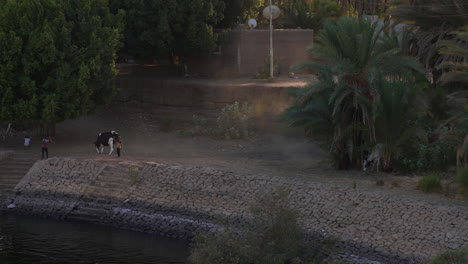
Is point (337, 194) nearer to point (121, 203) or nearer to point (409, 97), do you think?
point (409, 97)

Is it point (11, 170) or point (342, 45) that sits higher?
point (342, 45)

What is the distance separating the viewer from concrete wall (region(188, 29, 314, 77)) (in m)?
40.6

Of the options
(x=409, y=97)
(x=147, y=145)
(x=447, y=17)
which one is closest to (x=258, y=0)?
(x=147, y=145)

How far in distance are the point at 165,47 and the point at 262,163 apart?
11004 mm

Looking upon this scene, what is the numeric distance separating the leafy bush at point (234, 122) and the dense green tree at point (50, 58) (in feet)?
17.2

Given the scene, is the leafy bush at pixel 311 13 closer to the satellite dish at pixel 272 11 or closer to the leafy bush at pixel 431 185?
the satellite dish at pixel 272 11

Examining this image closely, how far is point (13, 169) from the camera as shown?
30875 millimetres

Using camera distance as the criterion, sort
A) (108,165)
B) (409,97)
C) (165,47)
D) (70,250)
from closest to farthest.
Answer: (70,250) < (409,97) < (108,165) < (165,47)

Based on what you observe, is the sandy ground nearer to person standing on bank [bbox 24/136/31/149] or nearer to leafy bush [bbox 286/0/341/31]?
person standing on bank [bbox 24/136/31/149]

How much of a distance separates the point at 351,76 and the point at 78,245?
32.7 ft

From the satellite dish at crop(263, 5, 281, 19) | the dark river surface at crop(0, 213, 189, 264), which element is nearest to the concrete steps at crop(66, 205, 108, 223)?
the dark river surface at crop(0, 213, 189, 264)

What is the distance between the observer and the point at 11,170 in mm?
30875

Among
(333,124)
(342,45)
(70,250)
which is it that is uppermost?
(342,45)

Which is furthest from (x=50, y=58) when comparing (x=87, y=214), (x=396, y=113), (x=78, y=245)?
(x=396, y=113)
